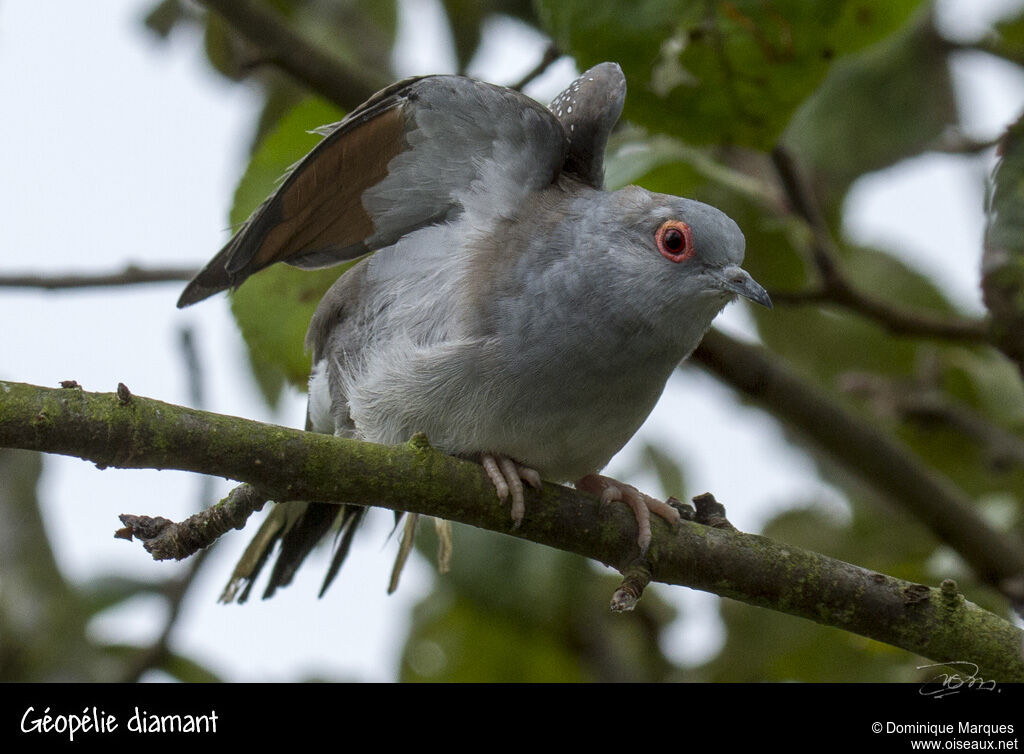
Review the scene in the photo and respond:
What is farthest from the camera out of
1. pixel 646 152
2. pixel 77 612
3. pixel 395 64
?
pixel 395 64

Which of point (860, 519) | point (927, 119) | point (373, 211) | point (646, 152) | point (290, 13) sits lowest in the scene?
point (860, 519)

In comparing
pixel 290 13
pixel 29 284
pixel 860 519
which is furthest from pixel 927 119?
pixel 29 284

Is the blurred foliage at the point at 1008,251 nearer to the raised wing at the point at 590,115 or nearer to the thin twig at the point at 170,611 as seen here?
the raised wing at the point at 590,115

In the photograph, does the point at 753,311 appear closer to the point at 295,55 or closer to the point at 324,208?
the point at 295,55

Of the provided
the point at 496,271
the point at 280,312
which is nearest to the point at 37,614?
the point at 280,312

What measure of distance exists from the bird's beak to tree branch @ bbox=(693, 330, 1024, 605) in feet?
3.80

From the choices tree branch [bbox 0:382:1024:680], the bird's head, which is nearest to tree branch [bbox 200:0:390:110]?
the bird's head

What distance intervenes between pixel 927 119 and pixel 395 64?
3.12 metres

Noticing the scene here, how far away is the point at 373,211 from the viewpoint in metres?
4.08

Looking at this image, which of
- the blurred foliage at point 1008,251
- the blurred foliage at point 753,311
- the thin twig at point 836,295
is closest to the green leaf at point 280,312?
the blurred foliage at point 753,311

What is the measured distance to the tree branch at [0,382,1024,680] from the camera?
2771mm

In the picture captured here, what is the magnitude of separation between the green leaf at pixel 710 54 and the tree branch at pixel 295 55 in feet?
3.33
